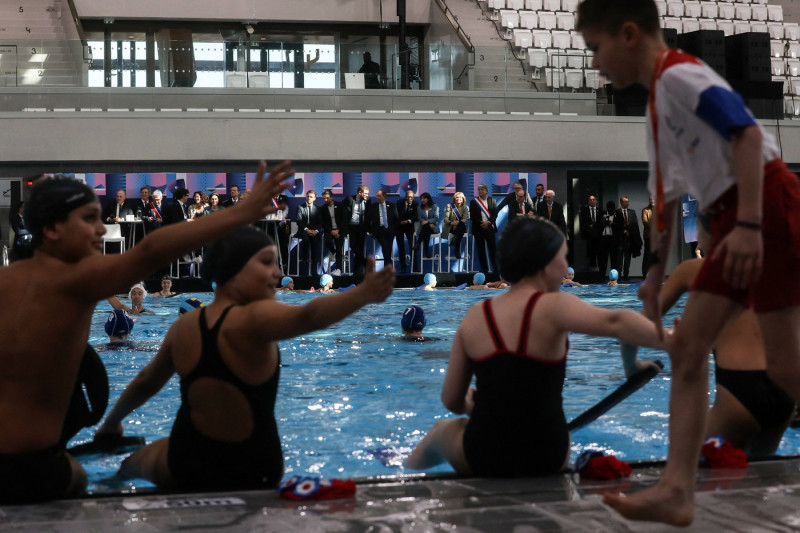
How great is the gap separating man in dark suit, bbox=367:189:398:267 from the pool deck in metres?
17.6

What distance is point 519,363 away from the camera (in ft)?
11.3

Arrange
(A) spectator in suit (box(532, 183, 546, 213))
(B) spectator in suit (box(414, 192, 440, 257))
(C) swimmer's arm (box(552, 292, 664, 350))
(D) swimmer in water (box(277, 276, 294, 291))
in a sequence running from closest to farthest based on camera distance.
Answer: (C) swimmer's arm (box(552, 292, 664, 350)) → (D) swimmer in water (box(277, 276, 294, 291)) → (A) spectator in suit (box(532, 183, 546, 213)) → (B) spectator in suit (box(414, 192, 440, 257))

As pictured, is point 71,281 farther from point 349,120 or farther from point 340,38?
point 340,38

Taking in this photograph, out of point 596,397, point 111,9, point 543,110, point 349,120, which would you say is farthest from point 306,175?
point 596,397

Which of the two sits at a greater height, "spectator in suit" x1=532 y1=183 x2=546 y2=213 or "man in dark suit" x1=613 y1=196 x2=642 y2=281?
"spectator in suit" x1=532 y1=183 x2=546 y2=213

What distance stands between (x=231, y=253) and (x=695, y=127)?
1.73 meters

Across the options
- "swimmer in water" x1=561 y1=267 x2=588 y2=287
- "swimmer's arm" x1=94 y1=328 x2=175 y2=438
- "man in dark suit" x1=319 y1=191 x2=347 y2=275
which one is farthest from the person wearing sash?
"man in dark suit" x1=319 y1=191 x2=347 y2=275

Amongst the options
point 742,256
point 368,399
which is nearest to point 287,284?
point 368,399

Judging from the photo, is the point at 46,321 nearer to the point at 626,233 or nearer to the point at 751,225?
the point at 751,225

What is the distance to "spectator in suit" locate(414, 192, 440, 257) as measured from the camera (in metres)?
21.4

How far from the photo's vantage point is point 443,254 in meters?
22.3

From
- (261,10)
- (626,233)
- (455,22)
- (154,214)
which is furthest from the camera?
(261,10)

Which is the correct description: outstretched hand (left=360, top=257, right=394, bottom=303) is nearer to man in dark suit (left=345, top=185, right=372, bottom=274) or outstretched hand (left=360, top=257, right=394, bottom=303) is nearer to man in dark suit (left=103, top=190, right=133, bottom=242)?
man in dark suit (left=345, top=185, right=372, bottom=274)

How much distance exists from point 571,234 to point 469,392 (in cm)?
1979
